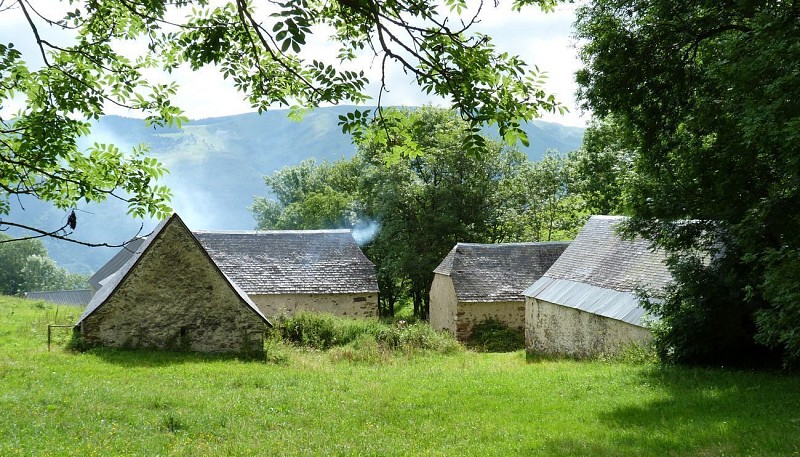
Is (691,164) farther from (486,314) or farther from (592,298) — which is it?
(486,314)

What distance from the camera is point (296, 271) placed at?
30.6m

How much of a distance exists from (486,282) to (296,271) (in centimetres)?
954

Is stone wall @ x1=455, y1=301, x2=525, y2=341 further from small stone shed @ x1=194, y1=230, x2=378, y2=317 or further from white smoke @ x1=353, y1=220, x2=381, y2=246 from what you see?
white smoke @ x1=353, y1=220, x2=381, y2=246

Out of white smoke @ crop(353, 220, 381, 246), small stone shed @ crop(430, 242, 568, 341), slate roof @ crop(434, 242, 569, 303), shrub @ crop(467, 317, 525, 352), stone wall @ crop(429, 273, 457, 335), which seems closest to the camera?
shrub @ crop(467, 317, 525, 352)

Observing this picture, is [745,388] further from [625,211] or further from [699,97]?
[699,97]

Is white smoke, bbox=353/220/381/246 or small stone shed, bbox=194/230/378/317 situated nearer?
small stone shed, bbox=194/230/378/317

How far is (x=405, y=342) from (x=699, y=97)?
562 inches

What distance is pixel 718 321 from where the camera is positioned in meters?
14.0

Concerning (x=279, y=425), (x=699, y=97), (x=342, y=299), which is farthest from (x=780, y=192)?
(x=342, y=299)

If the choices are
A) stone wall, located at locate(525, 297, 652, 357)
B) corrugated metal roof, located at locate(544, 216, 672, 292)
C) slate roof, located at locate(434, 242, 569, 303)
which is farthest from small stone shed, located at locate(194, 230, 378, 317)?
corrugated metal roof, located at locate(544, 216, 672, 292)

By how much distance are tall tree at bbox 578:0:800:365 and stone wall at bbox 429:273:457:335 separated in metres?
16.0

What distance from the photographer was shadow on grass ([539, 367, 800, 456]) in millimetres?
7801

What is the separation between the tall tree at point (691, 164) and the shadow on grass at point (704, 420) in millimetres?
1272

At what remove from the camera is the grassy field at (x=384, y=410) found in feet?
26.7
